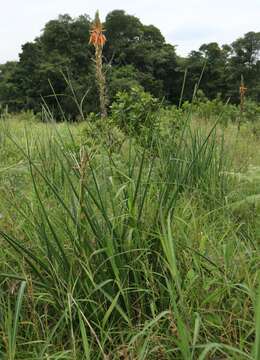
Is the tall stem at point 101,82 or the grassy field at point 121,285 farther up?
the tall stem at point 101,82

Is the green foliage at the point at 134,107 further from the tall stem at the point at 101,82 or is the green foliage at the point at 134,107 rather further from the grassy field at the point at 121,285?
the grassy field at the point at 121,285

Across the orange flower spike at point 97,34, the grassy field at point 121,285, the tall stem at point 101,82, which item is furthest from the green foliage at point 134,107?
the grassy field at point 121,285

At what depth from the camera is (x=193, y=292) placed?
1.59m

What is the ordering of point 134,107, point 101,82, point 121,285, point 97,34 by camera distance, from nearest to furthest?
point 121,285 → point 101,82 → point 97,34 → point 134,107

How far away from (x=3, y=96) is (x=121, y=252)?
24.4m

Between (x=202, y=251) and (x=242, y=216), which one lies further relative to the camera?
(x=242, y=216)

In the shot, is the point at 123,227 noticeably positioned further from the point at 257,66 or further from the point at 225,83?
the point at 225,83

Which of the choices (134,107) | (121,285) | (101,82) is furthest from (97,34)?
(134,107)

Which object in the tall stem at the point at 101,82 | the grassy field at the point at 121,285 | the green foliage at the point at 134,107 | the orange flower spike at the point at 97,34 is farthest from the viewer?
the green foliage at the point at 134,107

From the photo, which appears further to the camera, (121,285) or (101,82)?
(101,82)

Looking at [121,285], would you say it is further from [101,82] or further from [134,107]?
[134,107]

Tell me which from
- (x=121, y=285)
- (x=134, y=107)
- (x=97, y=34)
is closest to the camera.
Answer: (x=121, y=285)

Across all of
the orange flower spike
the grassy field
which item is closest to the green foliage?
the orange flower spike

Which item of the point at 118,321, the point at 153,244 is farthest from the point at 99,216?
the point at 118,321
